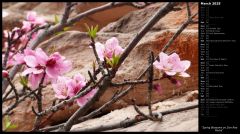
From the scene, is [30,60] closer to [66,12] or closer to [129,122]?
[129,122]

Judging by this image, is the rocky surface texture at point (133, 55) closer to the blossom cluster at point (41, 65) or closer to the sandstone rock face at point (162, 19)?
the sandstone rock face at point (162, 19)

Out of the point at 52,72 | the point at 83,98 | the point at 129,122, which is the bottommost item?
the point at 129,122

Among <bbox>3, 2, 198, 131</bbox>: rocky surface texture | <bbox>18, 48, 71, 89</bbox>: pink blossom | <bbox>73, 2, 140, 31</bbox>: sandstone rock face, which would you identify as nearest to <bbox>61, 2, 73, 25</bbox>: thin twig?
<bbox>3, 2, 198, 131</bbox>: rocky surface texture

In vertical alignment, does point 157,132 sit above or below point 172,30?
below

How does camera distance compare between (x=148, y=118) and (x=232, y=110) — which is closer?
(x=232, y=110)

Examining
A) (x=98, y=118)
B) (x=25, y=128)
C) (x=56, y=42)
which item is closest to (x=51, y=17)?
(x=56, y=42)

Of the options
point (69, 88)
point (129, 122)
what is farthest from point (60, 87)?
point (129, 122)

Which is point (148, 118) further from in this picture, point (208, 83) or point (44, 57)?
point (44, 57)

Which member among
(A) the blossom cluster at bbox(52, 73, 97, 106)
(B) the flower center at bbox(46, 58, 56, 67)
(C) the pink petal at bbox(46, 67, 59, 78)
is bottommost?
(A) the blossom cluster at bbox(52, 73, 97, 106)

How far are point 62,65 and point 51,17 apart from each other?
2.97 meters

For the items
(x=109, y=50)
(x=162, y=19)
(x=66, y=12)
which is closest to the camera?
(x=109, y=50)

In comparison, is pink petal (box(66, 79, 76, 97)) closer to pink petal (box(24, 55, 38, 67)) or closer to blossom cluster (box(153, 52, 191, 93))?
pink petal (box(24, 55, 38, 67))

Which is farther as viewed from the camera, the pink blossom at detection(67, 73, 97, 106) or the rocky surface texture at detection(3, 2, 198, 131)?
the rocky surface texture at detection(3, 2, 198, 131)

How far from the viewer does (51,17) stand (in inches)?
184
